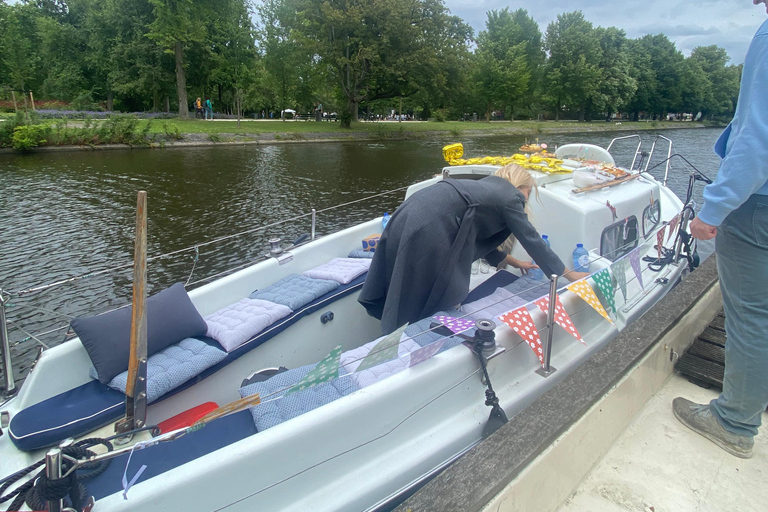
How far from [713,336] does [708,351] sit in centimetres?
38

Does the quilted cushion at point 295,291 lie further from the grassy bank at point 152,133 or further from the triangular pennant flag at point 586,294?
the grassy bank at point 152,133

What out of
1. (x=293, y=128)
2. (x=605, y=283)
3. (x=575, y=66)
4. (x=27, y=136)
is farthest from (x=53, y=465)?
(x=575, y=66)

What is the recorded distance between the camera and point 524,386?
2912 millimetres

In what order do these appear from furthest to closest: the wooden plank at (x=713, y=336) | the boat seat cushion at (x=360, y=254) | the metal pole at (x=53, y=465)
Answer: the boat seat cushion at (x=360, y=254)
the wooden plank at (x=713, y=336)
the metal pole at (x=53, y=465)

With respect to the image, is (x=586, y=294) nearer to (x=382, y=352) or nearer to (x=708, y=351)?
(x=708, y=351)

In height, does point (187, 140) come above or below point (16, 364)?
above

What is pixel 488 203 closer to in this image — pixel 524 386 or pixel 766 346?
pixel 524 386

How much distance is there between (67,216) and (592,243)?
13.4 m

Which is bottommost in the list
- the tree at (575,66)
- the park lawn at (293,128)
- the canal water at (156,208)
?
the canal water at (156,208)

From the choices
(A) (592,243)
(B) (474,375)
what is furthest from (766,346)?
(A) (592,243)

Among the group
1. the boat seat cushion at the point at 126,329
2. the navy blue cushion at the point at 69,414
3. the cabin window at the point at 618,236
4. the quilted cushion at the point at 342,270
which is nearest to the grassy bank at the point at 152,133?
the quilted cushion at the point at 342,270

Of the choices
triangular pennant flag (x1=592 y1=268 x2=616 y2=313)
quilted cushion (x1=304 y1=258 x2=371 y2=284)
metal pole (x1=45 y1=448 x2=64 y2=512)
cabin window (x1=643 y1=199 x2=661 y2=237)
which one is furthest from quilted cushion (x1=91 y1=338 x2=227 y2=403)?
cabin window (x1=643 y1=199 x2=661 y2=237)

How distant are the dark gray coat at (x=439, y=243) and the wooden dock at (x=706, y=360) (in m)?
1.23

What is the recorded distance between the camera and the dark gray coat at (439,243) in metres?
2.77
